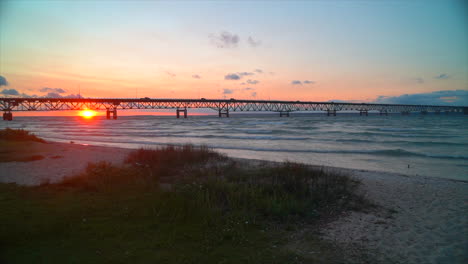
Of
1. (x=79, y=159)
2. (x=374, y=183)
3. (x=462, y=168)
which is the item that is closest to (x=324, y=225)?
(x=374, y=183)

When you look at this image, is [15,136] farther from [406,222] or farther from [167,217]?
[406,222]

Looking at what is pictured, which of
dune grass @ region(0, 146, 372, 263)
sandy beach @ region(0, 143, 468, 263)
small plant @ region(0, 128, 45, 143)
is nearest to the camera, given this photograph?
dune grass @ region(0, 146, 372, 263)

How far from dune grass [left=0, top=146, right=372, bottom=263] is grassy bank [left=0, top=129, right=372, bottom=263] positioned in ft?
0.06

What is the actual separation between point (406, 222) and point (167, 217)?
5437 mm

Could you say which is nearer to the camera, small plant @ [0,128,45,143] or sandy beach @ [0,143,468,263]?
sandy beach @ [0,143,468,263]

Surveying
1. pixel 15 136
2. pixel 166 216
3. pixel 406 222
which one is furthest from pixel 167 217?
pixel 15 136

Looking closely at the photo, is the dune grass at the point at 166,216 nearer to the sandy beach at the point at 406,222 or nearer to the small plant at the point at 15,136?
the sandy beach at the point at 406,222

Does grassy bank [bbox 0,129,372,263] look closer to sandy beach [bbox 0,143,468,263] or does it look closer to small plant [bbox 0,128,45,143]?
sandy beach [bbox 0,143,468,263]

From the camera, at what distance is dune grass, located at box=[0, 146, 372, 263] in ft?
14.8

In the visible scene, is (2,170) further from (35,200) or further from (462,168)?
(462,168)

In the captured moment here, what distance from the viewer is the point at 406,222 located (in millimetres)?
6242

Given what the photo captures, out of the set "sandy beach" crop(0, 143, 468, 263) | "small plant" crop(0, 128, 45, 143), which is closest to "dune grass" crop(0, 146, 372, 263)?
"sandy beach" crop(0, 143, 468, 263)

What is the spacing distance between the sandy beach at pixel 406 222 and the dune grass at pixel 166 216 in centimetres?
62

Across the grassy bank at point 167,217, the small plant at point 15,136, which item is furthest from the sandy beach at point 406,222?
the small plant at point 15,136
